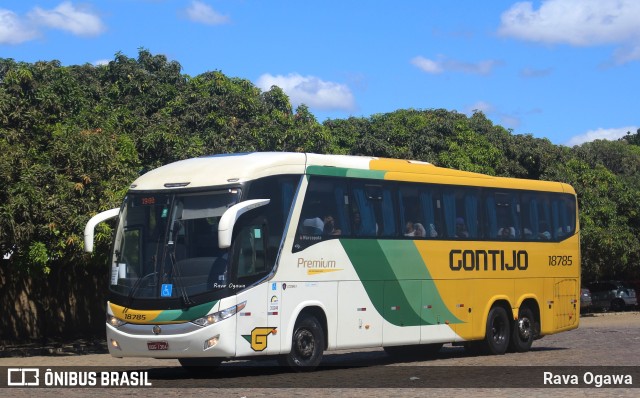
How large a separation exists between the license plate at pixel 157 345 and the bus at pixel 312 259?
0.9 inches

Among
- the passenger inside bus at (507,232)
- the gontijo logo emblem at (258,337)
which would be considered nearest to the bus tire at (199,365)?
the gontijo logo emblem at (258,337)

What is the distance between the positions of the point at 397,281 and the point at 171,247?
521 cm

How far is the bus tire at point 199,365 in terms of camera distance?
18.6 meters

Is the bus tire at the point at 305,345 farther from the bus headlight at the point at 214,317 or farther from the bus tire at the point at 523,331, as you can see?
the bus tire at the point at 523,331

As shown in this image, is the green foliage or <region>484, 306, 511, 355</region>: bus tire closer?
<region>484, 306, 511, 355</region>: bus tire

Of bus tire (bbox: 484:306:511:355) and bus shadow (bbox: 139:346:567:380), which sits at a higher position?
bus tire (bbox: 484:306:511:355)

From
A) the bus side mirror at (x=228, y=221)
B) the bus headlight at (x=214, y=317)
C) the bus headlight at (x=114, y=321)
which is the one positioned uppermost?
the bus side mirror at (x=228, y=221)

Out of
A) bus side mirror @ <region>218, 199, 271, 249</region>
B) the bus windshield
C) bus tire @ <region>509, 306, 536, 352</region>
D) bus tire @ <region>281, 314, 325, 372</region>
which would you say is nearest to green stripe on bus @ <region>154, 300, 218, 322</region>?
the bus windshield

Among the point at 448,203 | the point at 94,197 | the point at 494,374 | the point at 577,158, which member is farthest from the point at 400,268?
the point at 577,158

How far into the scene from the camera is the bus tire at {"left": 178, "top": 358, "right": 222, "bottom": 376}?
60.9 feet

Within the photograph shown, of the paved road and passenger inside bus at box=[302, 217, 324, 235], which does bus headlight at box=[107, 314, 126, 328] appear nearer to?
the paved road

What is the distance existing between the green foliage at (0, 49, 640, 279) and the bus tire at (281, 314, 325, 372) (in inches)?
338

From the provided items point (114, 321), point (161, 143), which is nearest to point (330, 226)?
point (114, 321)

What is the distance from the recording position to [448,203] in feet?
72.2
